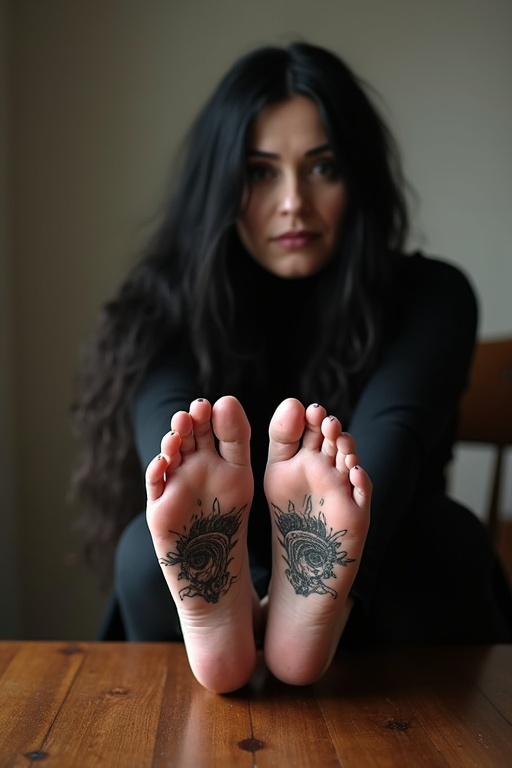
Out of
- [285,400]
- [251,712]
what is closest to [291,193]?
[285,400]

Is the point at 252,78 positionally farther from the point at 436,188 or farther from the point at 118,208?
the point at 436,188

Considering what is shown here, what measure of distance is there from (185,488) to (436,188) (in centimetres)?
126

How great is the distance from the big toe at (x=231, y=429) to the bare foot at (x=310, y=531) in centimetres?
3

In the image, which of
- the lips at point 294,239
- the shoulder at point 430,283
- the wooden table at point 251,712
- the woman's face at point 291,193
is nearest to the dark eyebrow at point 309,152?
the woman's face at point 291,193

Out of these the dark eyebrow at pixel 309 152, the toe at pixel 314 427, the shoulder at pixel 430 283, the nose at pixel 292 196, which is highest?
the dark eyebrow at pixel 309 152

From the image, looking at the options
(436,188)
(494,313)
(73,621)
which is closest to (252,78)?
(436,188)

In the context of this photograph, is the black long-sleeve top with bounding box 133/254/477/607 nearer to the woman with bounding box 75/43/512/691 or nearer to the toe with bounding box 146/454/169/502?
the woman with bounding box 75/43/512/691

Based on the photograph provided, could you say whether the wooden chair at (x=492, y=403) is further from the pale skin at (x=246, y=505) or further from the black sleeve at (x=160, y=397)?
the pale skin at (x=246, y=505)

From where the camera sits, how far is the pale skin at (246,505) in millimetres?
736

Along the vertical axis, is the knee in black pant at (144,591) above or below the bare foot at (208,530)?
below

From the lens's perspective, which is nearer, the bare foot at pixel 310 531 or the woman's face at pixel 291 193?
the bare foot at pixel 310 531

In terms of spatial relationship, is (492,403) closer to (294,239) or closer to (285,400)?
(294,239)

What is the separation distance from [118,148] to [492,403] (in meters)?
0.89

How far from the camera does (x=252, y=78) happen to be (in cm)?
119
